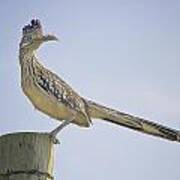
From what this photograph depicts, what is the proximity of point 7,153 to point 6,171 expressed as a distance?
0.10 meters

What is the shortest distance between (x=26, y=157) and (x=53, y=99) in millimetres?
2228

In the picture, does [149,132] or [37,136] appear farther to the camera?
[149,132]

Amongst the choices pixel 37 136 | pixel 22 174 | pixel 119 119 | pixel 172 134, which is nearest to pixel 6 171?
pixel 22 174

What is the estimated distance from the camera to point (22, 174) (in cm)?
211

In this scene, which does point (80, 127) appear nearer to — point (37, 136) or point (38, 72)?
point (38, 72)

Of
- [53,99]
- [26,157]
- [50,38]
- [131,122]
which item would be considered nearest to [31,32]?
[50,38]

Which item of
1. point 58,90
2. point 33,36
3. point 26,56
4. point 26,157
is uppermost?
point 33,36

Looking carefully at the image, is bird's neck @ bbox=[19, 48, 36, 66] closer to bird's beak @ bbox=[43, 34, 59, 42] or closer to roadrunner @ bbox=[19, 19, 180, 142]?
roadrunner @ bbox=[19, 19, 180, 142]

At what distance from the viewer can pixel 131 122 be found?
408cm

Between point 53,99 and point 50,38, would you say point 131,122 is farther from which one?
point 50,38

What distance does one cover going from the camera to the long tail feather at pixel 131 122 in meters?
3.83

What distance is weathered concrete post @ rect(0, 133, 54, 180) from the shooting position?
6.95ft

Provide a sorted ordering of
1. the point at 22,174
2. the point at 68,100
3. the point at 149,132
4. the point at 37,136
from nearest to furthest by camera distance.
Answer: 1. the point at 22,174
2. the point at 37,136
3. the point at 149,132
4. the point at 68,100

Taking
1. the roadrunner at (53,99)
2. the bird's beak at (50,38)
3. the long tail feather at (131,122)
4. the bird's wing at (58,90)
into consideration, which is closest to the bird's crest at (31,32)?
the roadrunner at (53,99)
